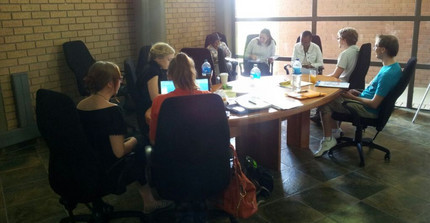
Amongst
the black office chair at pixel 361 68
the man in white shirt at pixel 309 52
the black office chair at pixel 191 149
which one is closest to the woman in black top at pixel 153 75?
the black office chair at pixel 191 149

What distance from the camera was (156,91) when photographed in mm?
3334

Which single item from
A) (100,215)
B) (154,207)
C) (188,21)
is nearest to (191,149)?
(100,215)

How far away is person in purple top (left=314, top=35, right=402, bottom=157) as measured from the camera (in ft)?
11.5

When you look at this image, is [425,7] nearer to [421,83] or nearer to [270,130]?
[421,83]

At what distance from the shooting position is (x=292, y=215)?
9.53ft

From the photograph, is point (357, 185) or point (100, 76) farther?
point (357, 185)

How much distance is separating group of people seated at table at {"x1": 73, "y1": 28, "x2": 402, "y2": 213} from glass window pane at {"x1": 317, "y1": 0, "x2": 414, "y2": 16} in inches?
42.2

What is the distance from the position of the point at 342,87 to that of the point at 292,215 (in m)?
1.58

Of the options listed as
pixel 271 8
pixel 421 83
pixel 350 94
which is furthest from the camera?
pixel 271 8

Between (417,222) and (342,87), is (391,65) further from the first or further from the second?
(417,222)

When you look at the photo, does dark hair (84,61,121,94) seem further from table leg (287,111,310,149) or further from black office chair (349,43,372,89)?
black office chair (349,43,372,89)

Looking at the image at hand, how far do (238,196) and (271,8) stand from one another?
195 inches

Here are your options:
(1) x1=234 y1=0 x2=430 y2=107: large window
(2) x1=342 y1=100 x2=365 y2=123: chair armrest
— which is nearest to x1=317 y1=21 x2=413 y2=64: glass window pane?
(1) x1=234 y1=0 x2=430 y2=107: large window

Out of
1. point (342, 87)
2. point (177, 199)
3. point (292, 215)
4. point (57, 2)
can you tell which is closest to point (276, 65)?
point (342, 87)
